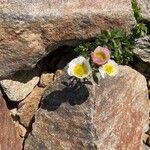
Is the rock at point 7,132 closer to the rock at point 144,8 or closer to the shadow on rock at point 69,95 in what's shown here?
the shadow on rock at point 69,95

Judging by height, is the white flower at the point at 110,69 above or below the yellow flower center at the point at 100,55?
below

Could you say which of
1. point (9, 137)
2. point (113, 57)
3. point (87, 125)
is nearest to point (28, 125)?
point (9, 137)

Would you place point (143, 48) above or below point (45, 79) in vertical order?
above

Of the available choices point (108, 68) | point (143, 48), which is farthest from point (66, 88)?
point (143, 48)

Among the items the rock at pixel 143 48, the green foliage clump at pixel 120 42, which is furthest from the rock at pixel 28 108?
the rock at pixel 143 48

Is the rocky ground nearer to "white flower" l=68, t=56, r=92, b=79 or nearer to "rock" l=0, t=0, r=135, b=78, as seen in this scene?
"rock" l=0, t=0, r=135, b=78

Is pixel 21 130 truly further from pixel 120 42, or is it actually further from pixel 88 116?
pixel 120 42

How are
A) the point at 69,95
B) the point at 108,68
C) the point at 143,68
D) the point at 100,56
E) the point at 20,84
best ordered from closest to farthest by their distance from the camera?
the point at 100,56 < the point at 108,68 < the point at 69,95 < the point at 20,84 < the point at 143,68

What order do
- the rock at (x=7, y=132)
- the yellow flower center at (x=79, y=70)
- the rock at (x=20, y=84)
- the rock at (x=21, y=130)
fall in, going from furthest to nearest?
the rock at (x=21, y=130) → the rock at (x=20, y=84) → the rock at (x=7, y=132) → the yellow flower center at (x=79, y=70)

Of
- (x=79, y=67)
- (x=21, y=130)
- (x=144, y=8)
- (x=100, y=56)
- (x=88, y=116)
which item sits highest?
(x=144, y=8)
